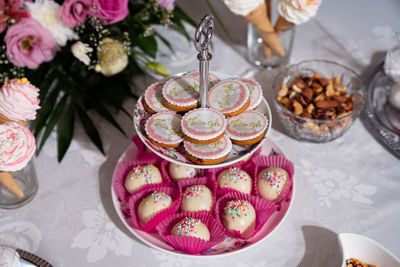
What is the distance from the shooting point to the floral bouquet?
893 millimetres

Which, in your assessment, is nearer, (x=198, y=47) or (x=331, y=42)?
(x=198, y=47)

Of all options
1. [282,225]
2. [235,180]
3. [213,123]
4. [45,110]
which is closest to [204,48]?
[213,123]

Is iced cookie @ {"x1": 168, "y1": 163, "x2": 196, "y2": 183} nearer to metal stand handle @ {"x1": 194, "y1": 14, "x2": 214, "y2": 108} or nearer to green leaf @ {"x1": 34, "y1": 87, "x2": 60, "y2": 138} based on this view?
metal stand handle @ {"x1": 194, "y1": 14, "x2": 214, "y2": 108}

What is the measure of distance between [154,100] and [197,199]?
20 centimetres

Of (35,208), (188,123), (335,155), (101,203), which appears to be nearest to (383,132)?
(335,155)

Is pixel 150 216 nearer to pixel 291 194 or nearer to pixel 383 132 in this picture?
pixel 291 194

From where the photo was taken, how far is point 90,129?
987 millimetres

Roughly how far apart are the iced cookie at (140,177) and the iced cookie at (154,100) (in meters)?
0.13

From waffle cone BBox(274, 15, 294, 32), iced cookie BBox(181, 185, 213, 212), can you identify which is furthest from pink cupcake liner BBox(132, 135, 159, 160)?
waffle cone BBox(274, 15, 294, 32)

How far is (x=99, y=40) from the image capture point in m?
0.97

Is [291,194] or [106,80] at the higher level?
[106,80]

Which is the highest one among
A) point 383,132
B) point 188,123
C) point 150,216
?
point 188,123

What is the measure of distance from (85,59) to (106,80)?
157 mm

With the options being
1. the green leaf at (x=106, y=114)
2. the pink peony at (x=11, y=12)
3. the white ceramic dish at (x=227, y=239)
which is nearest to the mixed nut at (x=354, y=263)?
the white ceramic dish at (x=227, y=239)
